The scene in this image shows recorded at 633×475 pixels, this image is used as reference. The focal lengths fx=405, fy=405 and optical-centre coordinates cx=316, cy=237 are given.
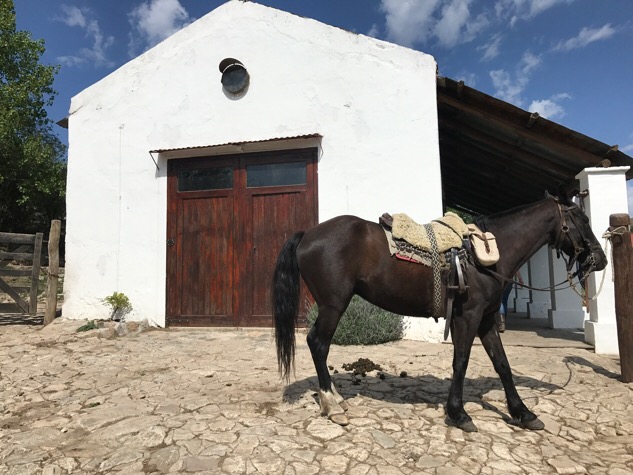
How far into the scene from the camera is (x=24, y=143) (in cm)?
1576

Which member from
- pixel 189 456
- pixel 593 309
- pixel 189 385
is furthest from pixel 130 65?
pixel 593 309

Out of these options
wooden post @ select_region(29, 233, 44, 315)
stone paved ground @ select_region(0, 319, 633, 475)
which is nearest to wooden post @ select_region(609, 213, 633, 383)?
stone paved ground @ select_region(0, 319, 633, 475)

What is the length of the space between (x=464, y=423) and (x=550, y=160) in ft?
17.4

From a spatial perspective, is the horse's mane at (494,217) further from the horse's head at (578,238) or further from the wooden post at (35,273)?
the wooden post at (35,273)

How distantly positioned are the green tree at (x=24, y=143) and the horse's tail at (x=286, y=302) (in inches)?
609

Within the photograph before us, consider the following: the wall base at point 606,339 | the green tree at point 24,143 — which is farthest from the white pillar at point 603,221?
the green tree at point 24,143

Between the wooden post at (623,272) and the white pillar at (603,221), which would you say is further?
the white pillar at (603,221)

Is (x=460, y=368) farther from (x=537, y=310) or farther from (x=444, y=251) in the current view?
(x=537, y=310)

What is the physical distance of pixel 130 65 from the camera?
8.26 metres

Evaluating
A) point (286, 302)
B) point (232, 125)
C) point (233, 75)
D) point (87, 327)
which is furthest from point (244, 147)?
point (286, 302)

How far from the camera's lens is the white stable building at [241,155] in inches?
274

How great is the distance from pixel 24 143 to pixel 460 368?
1833 cm

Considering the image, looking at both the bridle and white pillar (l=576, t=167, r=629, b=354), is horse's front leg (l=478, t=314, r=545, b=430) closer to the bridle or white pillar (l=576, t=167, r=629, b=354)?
the bridle

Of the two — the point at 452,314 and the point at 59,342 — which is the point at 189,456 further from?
the point at 59,342
